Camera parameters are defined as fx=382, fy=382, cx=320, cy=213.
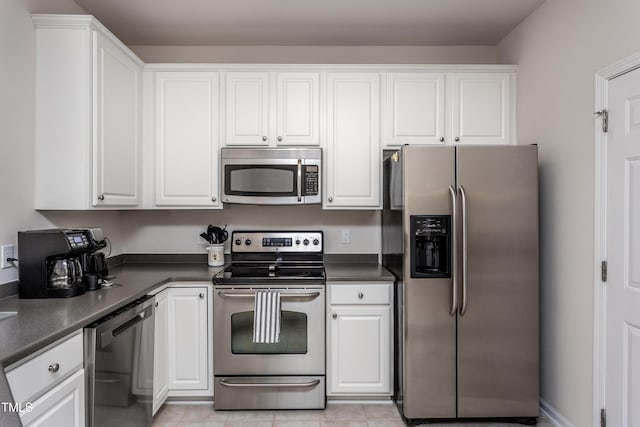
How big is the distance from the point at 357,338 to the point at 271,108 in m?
1.75

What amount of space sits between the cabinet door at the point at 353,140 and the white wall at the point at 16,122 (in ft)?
5.95

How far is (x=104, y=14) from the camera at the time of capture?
2678mm

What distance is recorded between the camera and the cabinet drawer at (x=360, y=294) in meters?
2.57

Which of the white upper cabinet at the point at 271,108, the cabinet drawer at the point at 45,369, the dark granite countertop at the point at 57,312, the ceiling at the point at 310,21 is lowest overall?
the cabinet drawer at the point at 45,369

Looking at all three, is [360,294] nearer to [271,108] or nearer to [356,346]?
[356,346]

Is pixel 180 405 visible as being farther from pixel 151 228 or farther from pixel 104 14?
pixel 104 14

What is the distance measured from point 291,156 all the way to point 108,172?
46.9 inches

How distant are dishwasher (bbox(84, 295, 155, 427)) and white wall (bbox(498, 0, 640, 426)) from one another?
95.8 inches

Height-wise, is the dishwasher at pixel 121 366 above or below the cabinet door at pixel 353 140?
below

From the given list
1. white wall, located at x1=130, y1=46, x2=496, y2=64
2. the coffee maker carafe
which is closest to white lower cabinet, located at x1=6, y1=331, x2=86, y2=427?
the coffee maker carafe

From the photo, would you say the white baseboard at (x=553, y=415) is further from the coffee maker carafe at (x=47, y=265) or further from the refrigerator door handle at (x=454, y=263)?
the coffee maker carafe at (x=47, y=265)

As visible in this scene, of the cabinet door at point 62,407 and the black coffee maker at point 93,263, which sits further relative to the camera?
the black coffee maker at point 93,263

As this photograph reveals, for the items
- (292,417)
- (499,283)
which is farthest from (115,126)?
(499,283)

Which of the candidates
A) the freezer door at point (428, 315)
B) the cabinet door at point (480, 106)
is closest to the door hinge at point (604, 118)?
the freezer door at point (428, 315)
